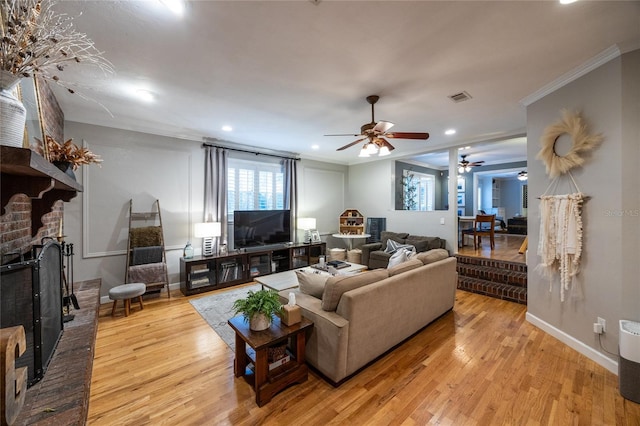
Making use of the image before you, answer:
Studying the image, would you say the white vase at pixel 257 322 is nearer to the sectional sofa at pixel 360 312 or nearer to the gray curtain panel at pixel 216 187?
the sectional sofa at pixel 360 312

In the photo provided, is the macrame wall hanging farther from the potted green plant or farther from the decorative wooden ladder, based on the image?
the decorative wooden ladder

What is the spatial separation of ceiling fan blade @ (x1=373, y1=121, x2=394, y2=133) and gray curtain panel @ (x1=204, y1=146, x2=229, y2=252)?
3177 mm

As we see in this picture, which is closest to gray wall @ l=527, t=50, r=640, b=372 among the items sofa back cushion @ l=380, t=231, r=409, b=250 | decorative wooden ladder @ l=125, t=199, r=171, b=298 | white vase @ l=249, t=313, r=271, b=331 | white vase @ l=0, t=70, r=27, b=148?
sofa back cushion @ l=380, t=231, r=409, b=250

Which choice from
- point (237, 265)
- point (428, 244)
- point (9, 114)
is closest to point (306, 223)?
point (237, 265)

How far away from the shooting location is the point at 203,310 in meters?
3.54

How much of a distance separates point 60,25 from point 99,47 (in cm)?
25

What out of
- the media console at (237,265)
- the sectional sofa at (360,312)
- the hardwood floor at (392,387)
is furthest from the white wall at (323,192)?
the hardwood floor at (392,387)

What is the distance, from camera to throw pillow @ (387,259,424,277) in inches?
105

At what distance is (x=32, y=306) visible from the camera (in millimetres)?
1465

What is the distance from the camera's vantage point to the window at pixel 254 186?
5148 millimetres

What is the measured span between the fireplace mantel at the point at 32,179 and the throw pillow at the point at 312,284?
195cm

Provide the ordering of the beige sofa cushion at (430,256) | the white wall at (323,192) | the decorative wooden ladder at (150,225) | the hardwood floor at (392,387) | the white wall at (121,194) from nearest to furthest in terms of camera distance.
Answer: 1. the hardwood floor at (392,387)
2. the beige sofa cushion at (430,256)
3. the white wall at (121,194)
4. the decorative wooden ladder at (150,225)
5. the white wall at (323,192)

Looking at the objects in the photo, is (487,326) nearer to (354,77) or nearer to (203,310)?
(354,77)

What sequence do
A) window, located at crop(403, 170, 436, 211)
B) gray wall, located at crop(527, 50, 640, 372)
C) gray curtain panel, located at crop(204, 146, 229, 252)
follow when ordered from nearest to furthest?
1. gray wall, located at crop(527, 50, 640, 372)
2. gray curtain panel, located at crop(204, 146, 229, 252)
3. window, located at crop(403, 170, 436, 211)
